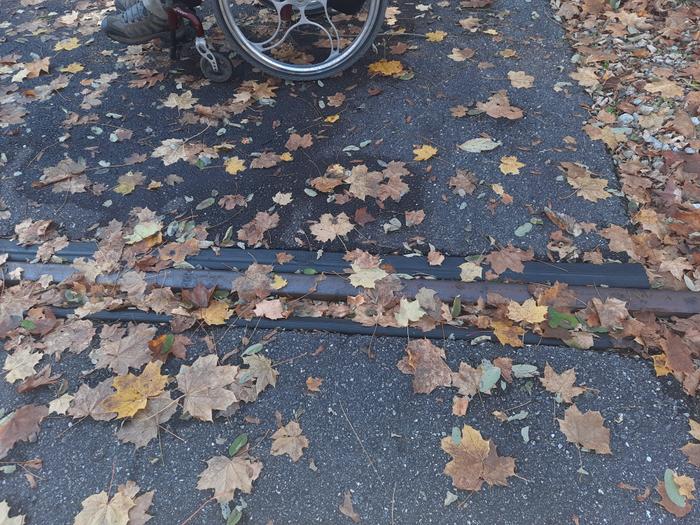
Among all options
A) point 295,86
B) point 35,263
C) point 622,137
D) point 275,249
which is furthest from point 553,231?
point 35,263

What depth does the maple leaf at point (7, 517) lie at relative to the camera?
178cm

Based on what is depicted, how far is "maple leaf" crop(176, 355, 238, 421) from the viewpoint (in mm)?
2008

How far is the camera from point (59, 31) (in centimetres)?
410

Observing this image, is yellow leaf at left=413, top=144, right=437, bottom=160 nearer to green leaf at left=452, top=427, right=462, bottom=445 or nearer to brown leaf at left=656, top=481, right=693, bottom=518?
green leaf at left=452, top=427, right=462, bottom=445

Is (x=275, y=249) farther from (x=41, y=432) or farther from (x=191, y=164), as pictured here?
(x=41, y=432)

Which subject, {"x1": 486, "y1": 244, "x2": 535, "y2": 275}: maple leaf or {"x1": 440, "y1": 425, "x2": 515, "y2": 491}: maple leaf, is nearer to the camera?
{"x1": 440, "y1": 425, "x2": 515, "y2": 491}: maple leaf

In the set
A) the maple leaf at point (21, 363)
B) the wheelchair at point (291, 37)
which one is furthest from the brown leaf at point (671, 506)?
the wheelchair at point (291, 37)

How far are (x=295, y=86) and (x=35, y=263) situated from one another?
1.87 m

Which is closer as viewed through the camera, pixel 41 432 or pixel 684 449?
pixel 684 449

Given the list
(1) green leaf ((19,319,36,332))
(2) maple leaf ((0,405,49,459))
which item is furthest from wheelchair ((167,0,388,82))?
(2) maple leaf ((0,405,49,459))

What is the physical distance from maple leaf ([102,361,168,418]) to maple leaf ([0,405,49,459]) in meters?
0.26

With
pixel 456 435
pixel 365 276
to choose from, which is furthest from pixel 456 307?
pixel 456 435

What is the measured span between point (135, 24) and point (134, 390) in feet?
7.34

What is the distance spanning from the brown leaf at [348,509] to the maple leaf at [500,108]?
7.57 feet
